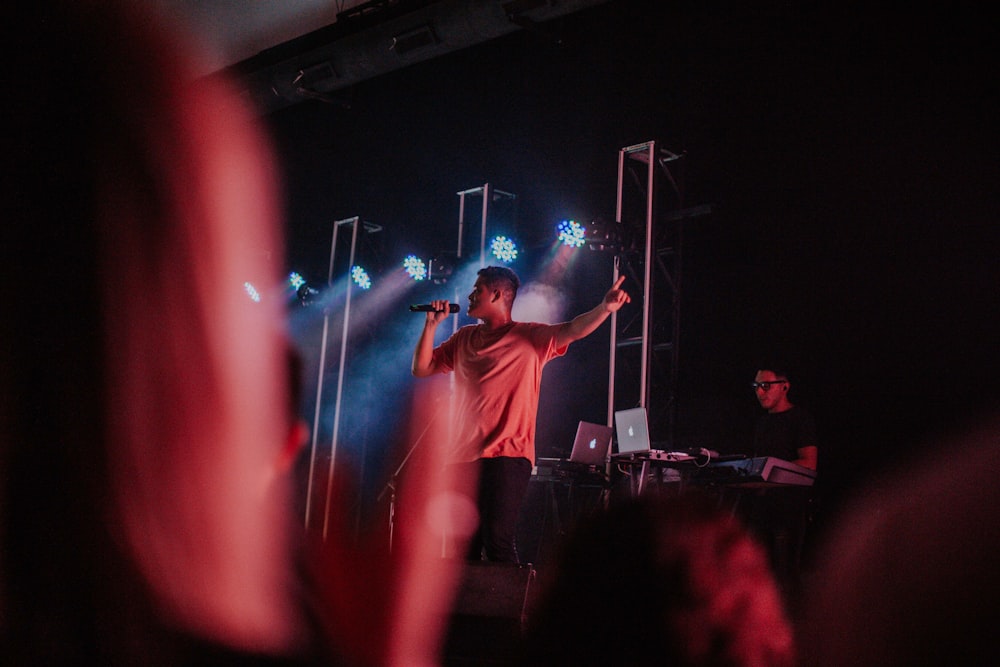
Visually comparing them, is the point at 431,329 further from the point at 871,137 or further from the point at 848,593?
the point at 871,137

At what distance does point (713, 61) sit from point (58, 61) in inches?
244

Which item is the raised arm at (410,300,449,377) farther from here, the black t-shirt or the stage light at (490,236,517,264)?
the stage light at (490,236,517,264)

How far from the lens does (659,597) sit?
2.51 feet

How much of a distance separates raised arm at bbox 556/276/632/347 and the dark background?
7.55ft

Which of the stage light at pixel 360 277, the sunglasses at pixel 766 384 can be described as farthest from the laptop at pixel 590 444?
the stage light at pixel 360 277

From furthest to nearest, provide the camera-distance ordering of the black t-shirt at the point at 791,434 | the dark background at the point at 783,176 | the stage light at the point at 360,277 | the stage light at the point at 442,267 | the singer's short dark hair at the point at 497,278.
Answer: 1. the stage light at the point at 360,277
2. the stage light at the point at 442,267
3. the black t-shirt at the point at 791,434
4. the dark background at the point at 783,176
5. the singer's short dark hair at the point at 497,278

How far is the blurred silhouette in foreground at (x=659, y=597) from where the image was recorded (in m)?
0.77

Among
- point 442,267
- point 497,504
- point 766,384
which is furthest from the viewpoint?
point 442,267

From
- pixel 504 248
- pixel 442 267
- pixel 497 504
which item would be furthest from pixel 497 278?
pixel 442 267

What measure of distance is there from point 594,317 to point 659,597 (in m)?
3.49

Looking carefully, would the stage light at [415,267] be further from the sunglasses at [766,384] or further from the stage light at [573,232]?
the sunglasses at [766,384]

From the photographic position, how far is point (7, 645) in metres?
0.80

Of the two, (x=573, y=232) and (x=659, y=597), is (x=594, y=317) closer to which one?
(x=573, y=232)

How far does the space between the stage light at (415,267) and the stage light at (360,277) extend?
808 mm
